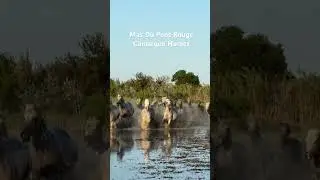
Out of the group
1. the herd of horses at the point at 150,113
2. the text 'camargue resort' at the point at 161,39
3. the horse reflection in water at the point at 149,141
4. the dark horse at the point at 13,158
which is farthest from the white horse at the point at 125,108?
the dark horse at the point at 13,158

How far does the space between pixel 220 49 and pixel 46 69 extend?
194 centimetres

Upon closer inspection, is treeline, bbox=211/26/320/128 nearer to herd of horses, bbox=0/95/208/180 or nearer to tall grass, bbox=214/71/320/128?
tall grass, bbox=214/71/320/128

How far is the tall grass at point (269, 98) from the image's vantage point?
725cm

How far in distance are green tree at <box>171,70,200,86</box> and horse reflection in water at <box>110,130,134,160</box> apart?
0.79 meters

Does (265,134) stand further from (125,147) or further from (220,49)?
(125,147)

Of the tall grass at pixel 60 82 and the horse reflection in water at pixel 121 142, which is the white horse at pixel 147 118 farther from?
the tall grass at pixel 60 82

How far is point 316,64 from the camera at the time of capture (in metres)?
7.29

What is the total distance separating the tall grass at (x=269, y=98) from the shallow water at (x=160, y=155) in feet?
1.37

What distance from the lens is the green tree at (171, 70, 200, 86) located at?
721 centimetres

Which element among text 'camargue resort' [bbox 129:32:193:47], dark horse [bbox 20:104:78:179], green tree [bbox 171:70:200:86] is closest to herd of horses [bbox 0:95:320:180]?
dark horse [bbox 20:104:78:179]

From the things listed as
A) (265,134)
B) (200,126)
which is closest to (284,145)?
(265,134)

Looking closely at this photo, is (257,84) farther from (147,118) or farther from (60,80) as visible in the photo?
(60,80)

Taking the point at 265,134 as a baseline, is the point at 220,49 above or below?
above

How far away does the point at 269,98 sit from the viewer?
7.27 m
